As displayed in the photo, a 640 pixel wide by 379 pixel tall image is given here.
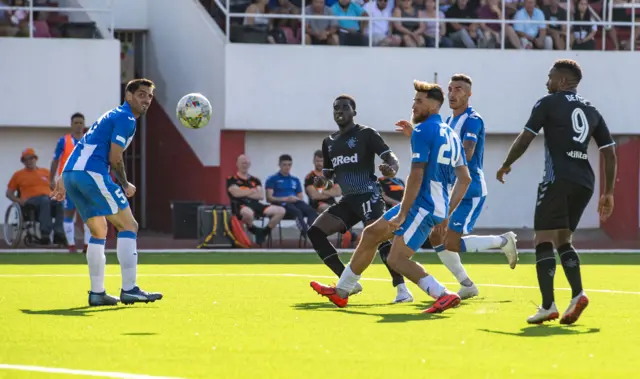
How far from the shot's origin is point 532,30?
87.6 feet

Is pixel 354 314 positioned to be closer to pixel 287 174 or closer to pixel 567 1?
pixel 287 174

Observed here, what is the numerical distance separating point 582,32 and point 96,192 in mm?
16788

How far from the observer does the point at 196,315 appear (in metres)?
11.0

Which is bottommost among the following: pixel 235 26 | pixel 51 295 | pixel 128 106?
pixel 51 295

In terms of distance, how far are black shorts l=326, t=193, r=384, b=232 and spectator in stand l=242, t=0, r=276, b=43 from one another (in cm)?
1284

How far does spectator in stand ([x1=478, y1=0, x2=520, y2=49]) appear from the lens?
26.5 meters

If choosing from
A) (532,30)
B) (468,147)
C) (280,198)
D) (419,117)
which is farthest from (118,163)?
(532,30)

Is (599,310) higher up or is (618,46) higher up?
(618,46)

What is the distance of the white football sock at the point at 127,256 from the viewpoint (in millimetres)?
12211

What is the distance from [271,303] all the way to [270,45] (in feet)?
46.0

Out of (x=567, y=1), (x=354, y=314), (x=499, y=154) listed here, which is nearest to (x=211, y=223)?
(x=499, y=154)

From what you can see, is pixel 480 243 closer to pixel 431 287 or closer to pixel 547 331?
pixel 431 287

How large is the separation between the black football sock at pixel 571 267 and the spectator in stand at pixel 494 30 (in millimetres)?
16484

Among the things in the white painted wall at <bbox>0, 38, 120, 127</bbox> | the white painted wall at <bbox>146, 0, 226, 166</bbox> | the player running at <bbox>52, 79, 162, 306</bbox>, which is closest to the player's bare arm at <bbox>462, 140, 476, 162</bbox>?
the player running at <bbox>52, 79, 162, 306</bbox>
